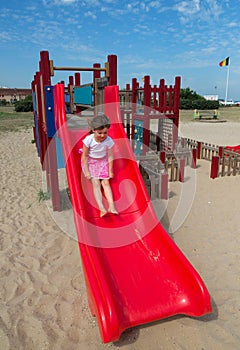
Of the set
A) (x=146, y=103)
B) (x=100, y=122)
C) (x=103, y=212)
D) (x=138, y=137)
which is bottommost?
(x=103, y=212)

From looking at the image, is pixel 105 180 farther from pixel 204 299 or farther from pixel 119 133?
pixel 204 299

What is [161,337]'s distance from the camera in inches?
99.6

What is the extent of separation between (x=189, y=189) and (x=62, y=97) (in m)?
3.51

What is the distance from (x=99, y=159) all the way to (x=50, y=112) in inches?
62.1

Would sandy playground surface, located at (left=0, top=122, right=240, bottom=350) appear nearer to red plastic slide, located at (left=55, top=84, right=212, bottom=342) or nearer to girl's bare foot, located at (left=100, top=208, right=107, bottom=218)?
red plastic slide, located at (left=55, top=84, right=212, bottom=342)

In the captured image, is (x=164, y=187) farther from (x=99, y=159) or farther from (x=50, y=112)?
(x=50, y=112)

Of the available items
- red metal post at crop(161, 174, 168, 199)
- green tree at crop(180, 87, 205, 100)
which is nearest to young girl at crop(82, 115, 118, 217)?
red metal post at crop(161, 174, 168, 199)

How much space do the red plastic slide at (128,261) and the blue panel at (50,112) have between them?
0.82 m

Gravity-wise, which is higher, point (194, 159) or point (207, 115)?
point (207, 115)

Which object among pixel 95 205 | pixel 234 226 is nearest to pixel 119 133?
pixel 95 205

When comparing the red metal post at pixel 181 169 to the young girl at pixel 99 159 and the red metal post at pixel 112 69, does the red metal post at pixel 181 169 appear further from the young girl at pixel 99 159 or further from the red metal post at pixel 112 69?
the young girl at pixel 99 159

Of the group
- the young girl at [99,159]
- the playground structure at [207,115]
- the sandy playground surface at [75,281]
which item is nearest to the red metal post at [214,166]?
the sandy playground surface at [75,281]

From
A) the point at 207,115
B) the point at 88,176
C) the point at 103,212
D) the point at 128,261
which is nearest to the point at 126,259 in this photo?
the point at 128,261

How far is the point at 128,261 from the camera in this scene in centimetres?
296
